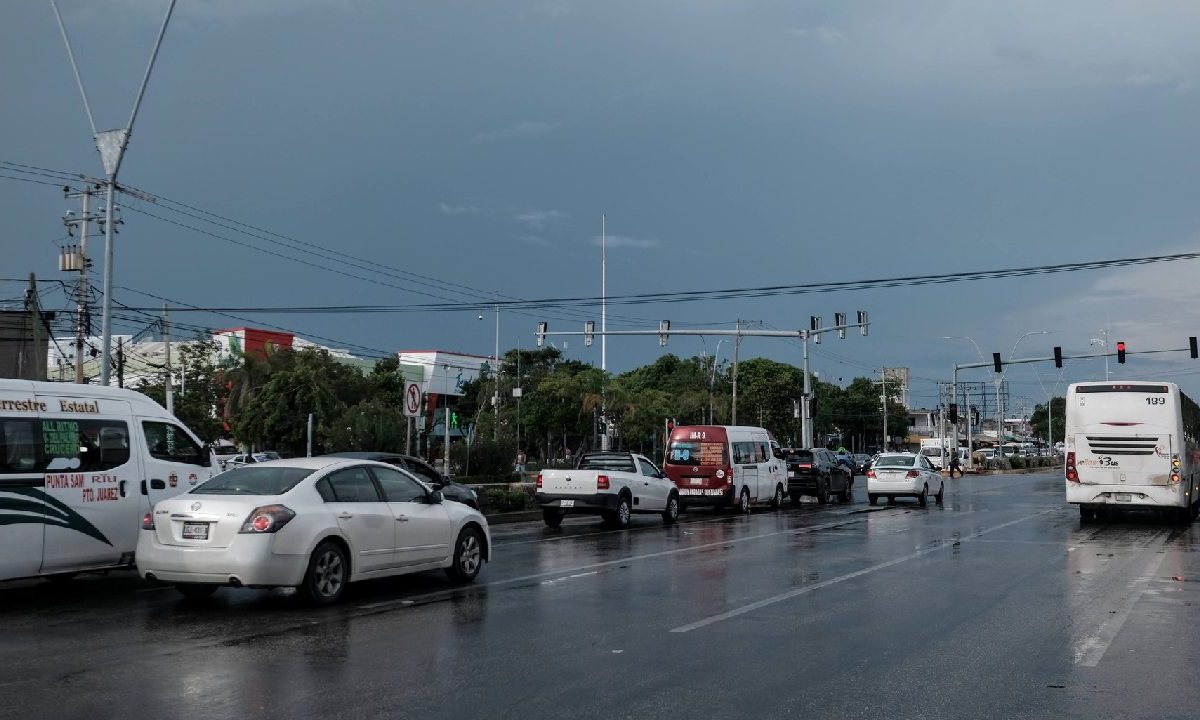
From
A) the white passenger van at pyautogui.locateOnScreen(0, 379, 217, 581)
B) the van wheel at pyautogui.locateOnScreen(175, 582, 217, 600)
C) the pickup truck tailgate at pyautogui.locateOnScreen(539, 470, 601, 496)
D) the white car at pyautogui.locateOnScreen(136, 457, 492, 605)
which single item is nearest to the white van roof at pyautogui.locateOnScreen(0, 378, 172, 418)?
the white passenger van at pyautogui.locateOnScreen(0, 379, 217, 581)

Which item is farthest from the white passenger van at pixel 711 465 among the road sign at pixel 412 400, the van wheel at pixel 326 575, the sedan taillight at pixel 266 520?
the sedan taillight at pixel 266 520

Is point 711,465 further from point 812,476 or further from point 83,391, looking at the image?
point 83,391

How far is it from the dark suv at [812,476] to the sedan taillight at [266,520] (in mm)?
→ 25076

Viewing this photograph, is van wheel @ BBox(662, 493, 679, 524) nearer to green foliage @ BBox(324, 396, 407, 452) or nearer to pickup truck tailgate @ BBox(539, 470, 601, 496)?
pickup truck tailgate @ BBox(539, 470, 601, 496)

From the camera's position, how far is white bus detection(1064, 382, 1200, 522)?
78.8 feet

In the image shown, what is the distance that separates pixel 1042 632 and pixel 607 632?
3962 mm

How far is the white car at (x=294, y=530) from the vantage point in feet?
35.3

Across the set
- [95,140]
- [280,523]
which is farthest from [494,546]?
[95,140]

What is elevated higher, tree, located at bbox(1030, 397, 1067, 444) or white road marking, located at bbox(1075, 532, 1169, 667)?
tree, located at bbox(1030, 397, 1067, 444)

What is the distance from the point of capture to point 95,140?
22234 millimetres

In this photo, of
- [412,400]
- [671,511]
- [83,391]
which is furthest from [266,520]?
[671,511]

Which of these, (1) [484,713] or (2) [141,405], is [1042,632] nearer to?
(1) [484,713]

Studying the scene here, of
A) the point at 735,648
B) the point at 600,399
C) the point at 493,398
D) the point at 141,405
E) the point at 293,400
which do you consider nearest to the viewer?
the point at 735,648

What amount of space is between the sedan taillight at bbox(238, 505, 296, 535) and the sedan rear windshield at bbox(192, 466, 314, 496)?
334 mm
